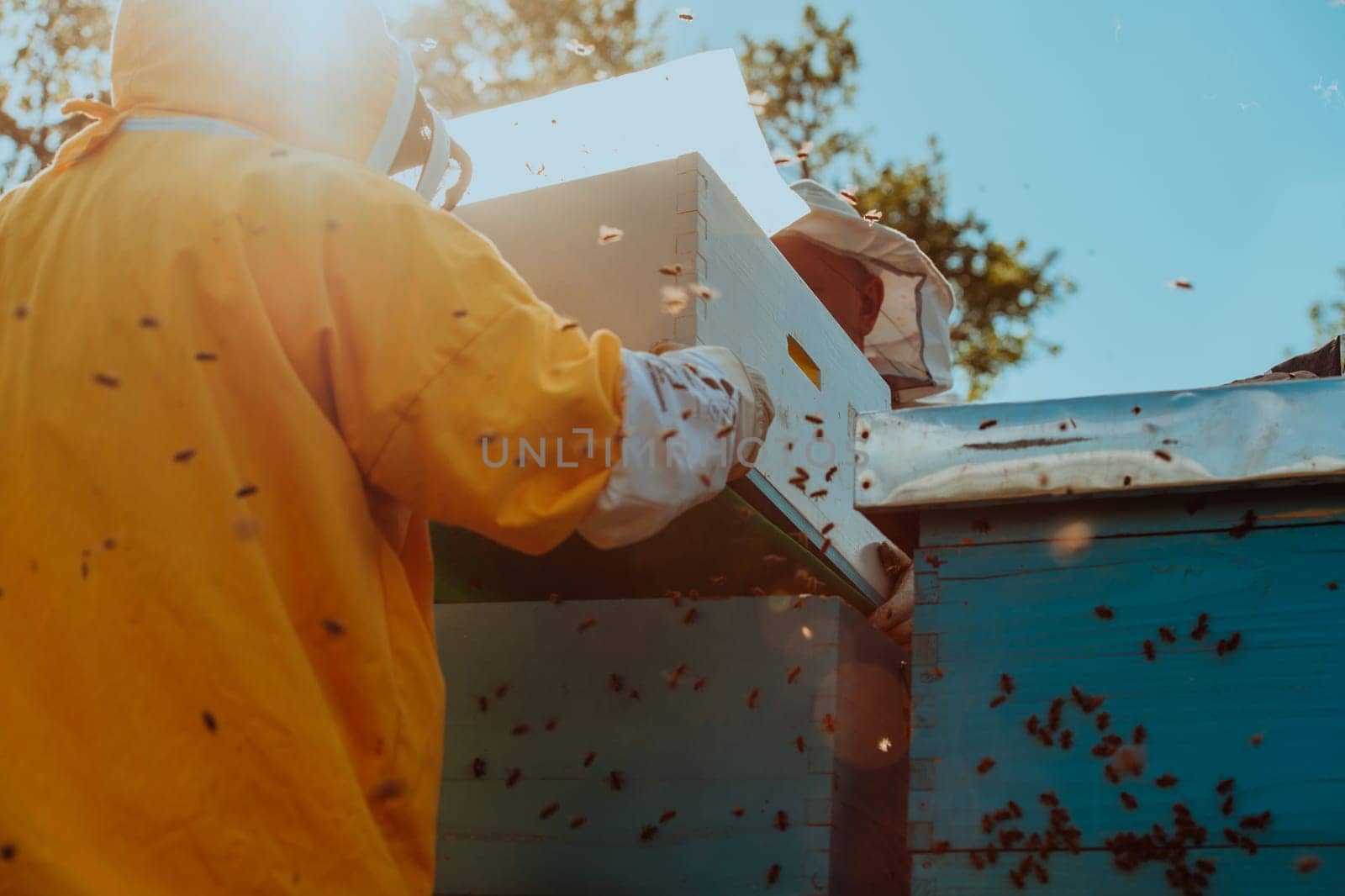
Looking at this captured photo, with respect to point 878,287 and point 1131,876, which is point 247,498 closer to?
point 1131,876

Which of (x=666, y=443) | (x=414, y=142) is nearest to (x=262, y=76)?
(x=414, y=142)

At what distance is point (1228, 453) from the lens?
A: 203 centimetres

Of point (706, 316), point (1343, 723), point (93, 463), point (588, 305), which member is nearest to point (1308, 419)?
point (1343, 723)

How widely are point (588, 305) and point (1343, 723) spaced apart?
4.63 ft

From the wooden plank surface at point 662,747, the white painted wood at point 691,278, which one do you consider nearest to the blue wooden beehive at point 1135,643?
the wooden plank surface at point 662,747

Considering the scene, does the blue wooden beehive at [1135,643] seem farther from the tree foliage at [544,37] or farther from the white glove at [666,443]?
the tree foliage at [544,37]

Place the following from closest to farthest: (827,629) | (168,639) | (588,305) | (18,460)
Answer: (168,639) < (18,460) < (827,629) < (588,305)

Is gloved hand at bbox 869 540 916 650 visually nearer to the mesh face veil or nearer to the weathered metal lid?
the weathered metal lid

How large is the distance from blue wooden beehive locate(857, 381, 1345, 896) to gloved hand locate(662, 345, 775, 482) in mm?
350

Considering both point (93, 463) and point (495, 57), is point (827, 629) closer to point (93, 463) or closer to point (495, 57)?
point (93, 463)

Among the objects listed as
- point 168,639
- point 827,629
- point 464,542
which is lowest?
point 168,639

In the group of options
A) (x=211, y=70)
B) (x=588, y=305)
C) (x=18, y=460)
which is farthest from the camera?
(x=588, y=305)

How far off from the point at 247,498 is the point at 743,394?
68cm

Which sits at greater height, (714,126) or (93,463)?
(714,126)
